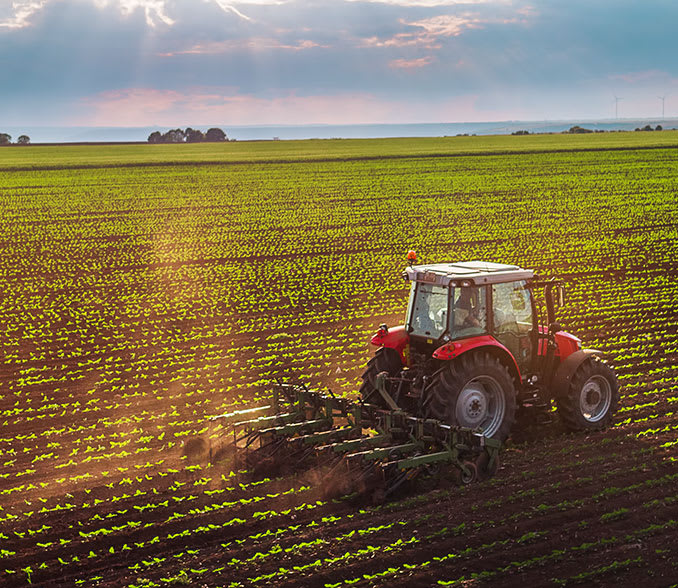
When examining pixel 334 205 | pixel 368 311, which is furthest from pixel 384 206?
pixel 368 311

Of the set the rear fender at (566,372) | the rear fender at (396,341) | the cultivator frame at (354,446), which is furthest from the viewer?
the rear fender at (566,372)

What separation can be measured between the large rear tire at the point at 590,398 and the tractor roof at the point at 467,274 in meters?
1.59

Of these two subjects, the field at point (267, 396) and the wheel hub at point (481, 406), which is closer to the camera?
the field at point (267, 396)

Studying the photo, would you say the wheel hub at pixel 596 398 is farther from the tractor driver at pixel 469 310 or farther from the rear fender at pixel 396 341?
the rear fender at pixel 396 341

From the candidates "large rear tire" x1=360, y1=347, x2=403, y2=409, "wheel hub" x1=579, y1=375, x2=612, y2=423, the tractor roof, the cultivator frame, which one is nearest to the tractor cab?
the tractor roof

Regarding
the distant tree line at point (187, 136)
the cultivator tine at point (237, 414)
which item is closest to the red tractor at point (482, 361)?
the cultivator tine at point (237, 414)

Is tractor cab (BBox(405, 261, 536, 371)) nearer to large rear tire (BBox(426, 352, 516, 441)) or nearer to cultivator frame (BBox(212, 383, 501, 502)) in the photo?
large rear tire (BBox(426, 352, 516, 441))

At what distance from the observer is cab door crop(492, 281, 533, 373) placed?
11391 mm

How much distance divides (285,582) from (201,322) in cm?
1183

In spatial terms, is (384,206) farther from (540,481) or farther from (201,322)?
(540,481)

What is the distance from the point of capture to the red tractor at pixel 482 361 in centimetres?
1088

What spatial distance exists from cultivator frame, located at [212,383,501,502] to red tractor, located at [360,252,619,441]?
1.22 feet

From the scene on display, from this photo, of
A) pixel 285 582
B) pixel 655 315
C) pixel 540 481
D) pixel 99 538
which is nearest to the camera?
pixel 285 582

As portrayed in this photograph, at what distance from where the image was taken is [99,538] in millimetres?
9172
